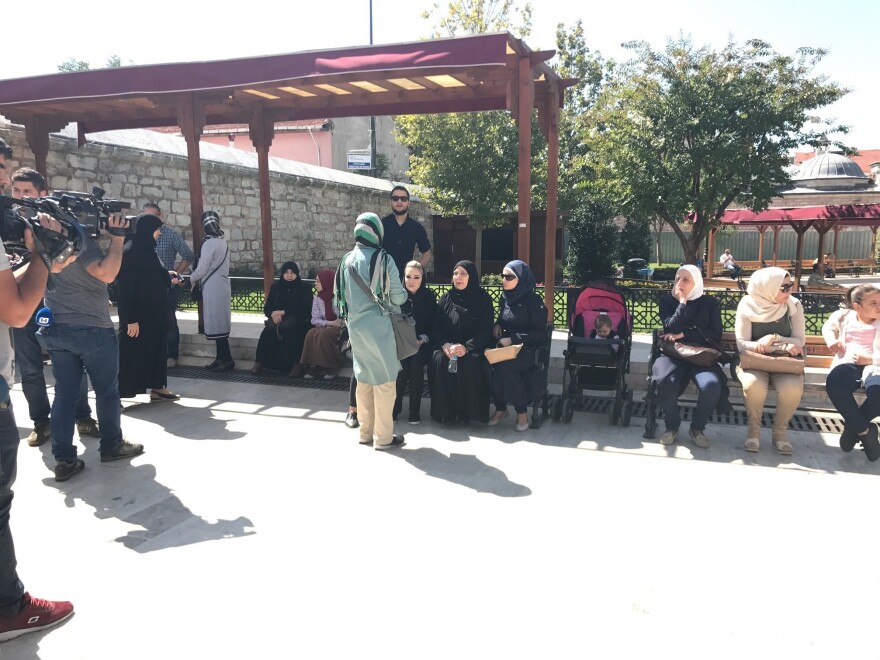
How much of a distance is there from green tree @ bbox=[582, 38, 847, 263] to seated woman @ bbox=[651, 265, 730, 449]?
7935 millimetres

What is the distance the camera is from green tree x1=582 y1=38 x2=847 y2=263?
1208 centimetres

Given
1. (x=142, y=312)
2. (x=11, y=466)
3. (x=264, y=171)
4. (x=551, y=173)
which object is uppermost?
(x=264, y=171)

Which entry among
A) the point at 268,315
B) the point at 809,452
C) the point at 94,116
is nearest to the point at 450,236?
the point at 94,116

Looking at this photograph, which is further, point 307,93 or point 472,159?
point 472,159

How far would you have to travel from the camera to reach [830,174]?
101 feet

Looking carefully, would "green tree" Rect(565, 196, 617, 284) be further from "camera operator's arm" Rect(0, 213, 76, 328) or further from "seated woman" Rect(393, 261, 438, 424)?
"camera operator's arm" Rect(0, 213, 76, 328)

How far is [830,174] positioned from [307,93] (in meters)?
30.5

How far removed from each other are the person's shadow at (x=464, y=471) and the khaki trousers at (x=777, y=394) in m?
2.04

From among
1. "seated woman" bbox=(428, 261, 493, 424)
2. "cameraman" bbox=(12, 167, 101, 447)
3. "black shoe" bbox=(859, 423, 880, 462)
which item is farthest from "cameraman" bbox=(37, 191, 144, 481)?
"black shoe" bbox=(859, 423, 880, 462)

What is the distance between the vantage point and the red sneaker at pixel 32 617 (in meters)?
2.63

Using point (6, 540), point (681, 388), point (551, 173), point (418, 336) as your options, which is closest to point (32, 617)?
point (6, 540)

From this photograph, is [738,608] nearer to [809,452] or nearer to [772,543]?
[772,543]

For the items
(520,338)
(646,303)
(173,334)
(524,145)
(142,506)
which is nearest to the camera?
(142,506)

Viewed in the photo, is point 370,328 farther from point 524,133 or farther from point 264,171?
point 264,171
